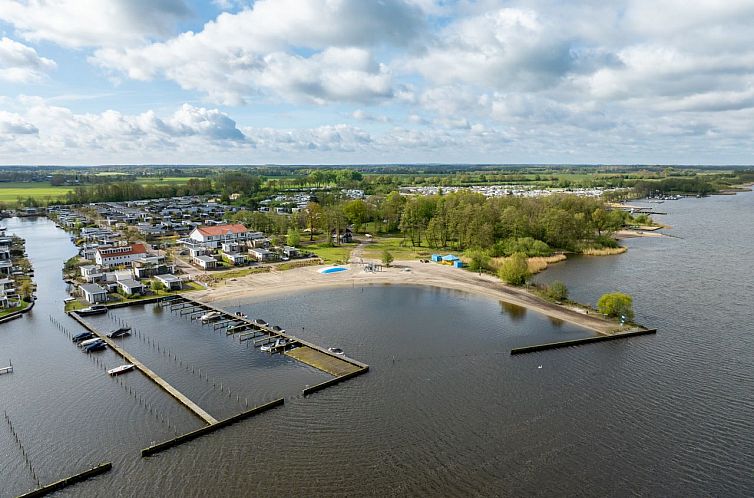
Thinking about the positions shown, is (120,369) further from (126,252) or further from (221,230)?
(221,230)

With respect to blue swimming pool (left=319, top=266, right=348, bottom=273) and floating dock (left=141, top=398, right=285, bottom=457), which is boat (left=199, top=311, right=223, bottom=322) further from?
blue swimming pool (left=319, top=266, right=348, bottom=273)

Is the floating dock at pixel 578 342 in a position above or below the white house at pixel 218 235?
below

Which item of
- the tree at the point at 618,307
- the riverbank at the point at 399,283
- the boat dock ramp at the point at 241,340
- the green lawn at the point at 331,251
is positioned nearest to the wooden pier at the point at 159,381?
the boat dock ramp at the point at 241,340

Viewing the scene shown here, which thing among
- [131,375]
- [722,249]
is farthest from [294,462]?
[722,249]

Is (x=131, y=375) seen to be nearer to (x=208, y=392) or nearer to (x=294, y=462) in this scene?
(x=208, y=392)

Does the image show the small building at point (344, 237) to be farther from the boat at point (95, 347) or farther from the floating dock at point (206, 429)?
the floating dock at point (206, 429)

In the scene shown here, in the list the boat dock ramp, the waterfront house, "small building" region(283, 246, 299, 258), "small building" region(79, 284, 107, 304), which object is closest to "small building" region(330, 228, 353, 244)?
"small building" region(283, 246, 299, 258)
